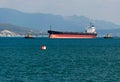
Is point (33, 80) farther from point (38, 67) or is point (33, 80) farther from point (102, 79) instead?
point (38, 67)

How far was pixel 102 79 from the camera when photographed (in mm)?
50375

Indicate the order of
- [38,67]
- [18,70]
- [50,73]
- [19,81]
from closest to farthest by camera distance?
[19,81] → [50,73] → [18,70] → [38,67]

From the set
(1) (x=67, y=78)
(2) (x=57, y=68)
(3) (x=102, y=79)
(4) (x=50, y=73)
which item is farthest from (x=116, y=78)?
(2) (x=57, y=68)

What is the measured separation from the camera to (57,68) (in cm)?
6316

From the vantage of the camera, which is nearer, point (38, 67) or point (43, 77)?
point (43, 77)

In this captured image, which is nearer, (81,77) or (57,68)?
(81,77)

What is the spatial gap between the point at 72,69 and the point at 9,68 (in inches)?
333

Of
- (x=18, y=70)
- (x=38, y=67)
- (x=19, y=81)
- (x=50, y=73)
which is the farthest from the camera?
(x=38, y=67)

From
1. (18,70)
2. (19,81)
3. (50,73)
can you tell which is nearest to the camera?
(19,81)

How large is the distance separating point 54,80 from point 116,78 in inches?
266

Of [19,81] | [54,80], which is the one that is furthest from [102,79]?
[19,81]

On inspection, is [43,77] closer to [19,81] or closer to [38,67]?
[19,81]

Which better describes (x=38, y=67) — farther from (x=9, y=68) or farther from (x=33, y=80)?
(x=33, y=80)

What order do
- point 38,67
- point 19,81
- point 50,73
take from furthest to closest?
point 38,67 → point 50,73 → point 19,81
